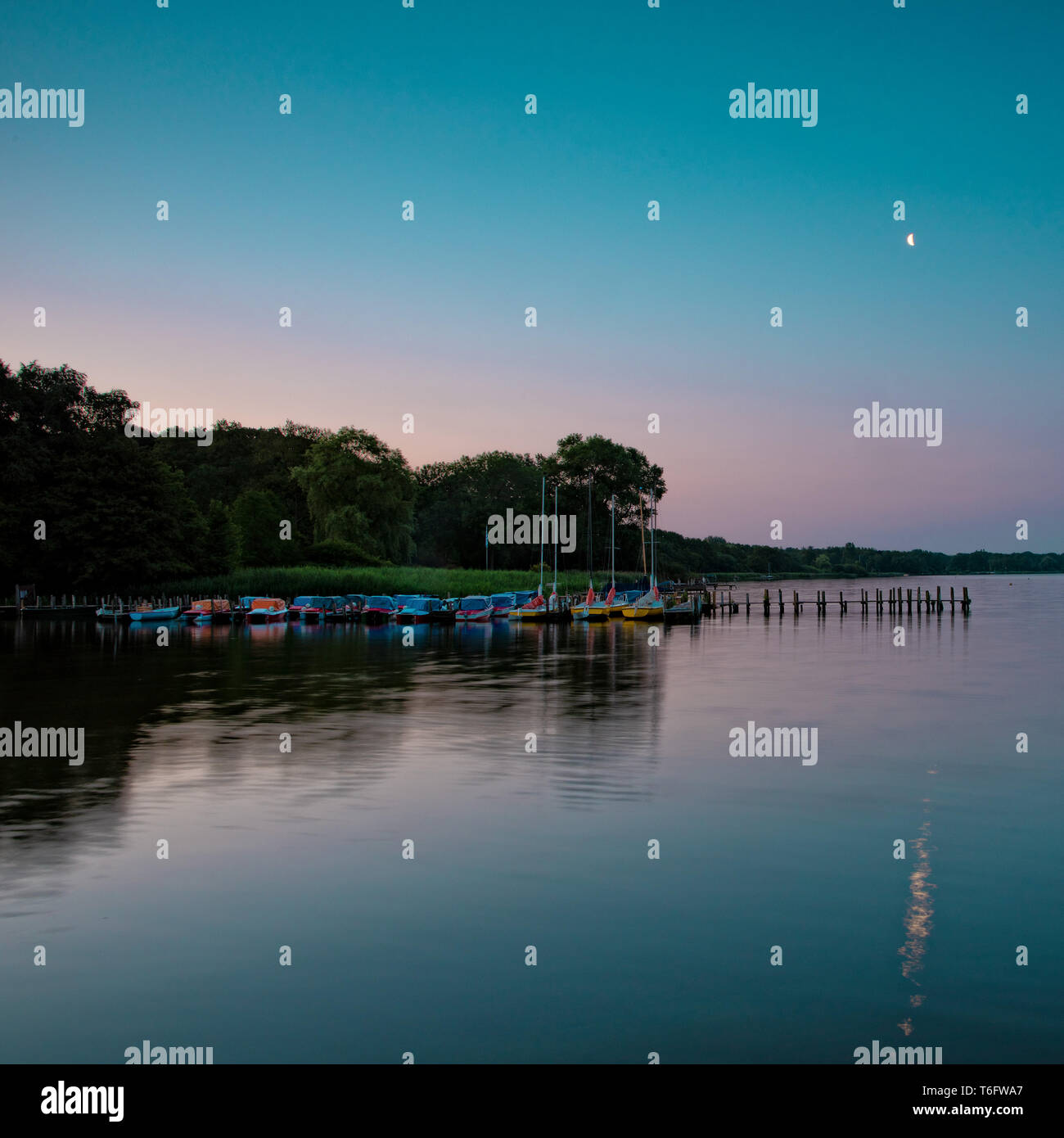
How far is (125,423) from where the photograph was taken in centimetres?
9881

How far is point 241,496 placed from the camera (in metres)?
112

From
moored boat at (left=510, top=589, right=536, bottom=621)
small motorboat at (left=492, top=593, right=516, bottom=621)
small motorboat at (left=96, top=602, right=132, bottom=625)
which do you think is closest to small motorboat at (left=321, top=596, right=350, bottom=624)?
small motorboat at (left=492, top=593, right=516, bottom=621)

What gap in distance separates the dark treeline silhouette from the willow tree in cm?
18

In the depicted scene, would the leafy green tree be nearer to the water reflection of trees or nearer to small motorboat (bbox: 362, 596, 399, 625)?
small motorboat (bbox: 362, 596, 399, 625)

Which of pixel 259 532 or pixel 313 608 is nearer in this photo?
pixel 313 608

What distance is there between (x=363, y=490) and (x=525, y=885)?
4030 inches

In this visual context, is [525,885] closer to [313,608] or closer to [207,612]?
[313,608]

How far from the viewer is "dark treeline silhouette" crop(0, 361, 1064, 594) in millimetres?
86250

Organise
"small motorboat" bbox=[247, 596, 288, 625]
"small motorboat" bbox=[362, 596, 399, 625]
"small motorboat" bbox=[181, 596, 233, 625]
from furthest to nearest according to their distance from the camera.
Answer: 1. "small motorboat" bbox=[362, 596, 399, 625]
2. "small motorboat" bbox=[181, 596, 233, 625]
3. "small motorboat" bbox=[247, 596, 288, 625]

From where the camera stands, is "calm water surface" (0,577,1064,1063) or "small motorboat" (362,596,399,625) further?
"small motorboat" (362,596,399,625)

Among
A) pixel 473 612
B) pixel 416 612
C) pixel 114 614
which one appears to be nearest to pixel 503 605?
pixel 473 612

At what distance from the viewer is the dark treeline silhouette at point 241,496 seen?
283 ft

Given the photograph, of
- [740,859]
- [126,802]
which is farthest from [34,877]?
[740,859]

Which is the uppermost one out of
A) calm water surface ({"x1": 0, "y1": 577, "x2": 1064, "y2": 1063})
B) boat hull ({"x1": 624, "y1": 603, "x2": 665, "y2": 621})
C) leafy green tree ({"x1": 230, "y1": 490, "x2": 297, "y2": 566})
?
leafy green tree ({"x1": 230, "y1": 490, "x2": 297, "y2": 566})
